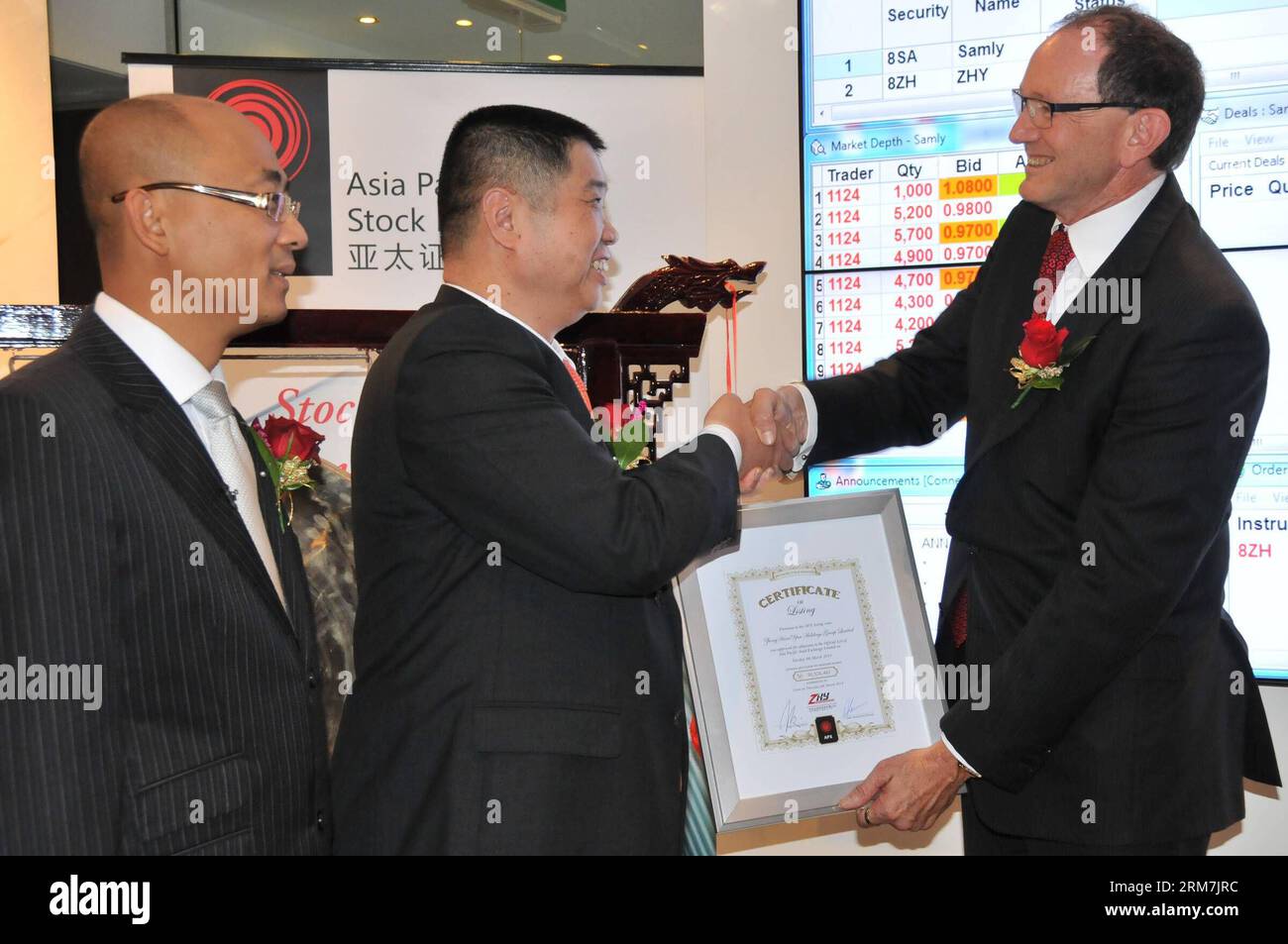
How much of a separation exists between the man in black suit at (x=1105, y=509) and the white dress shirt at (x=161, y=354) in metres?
1.11

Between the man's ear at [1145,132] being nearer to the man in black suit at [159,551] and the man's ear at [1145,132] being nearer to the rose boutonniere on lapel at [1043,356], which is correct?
the rose boutonniere on lapel at [1043,356]

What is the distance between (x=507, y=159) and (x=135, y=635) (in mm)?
947

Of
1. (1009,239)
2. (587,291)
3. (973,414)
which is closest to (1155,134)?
(1009,239)

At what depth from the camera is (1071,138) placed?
7.01 feet

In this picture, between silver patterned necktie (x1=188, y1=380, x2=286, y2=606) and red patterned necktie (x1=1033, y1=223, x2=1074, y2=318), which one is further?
red patterned necktie (x1=1033, y1=223, x2=1074, y2=318)

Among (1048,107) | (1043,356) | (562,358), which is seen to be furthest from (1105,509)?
(562,358)

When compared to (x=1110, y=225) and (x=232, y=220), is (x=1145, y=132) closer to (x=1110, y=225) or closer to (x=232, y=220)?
(x=1110, y=225)

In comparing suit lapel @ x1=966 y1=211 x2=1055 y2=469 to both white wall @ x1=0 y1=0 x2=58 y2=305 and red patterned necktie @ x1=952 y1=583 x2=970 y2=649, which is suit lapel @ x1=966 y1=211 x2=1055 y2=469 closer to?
red patterned necktie @ x1=952 y1=583 x2=970 y2=649

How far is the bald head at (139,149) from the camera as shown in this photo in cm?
161

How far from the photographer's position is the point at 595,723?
66.7 inches

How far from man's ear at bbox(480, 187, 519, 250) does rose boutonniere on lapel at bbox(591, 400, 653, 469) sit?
341 millimetres

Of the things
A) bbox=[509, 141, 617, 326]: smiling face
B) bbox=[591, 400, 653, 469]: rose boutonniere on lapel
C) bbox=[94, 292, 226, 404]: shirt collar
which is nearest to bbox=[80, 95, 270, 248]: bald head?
bbox=[94, 292, 226, 404]: shirt collar

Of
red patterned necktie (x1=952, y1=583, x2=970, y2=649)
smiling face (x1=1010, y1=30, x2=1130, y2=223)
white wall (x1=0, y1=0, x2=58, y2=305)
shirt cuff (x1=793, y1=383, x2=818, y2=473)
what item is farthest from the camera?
white wall (x1=0, y1=0, x2=58, y2=305)

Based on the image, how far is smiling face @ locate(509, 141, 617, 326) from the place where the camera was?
1.88m
